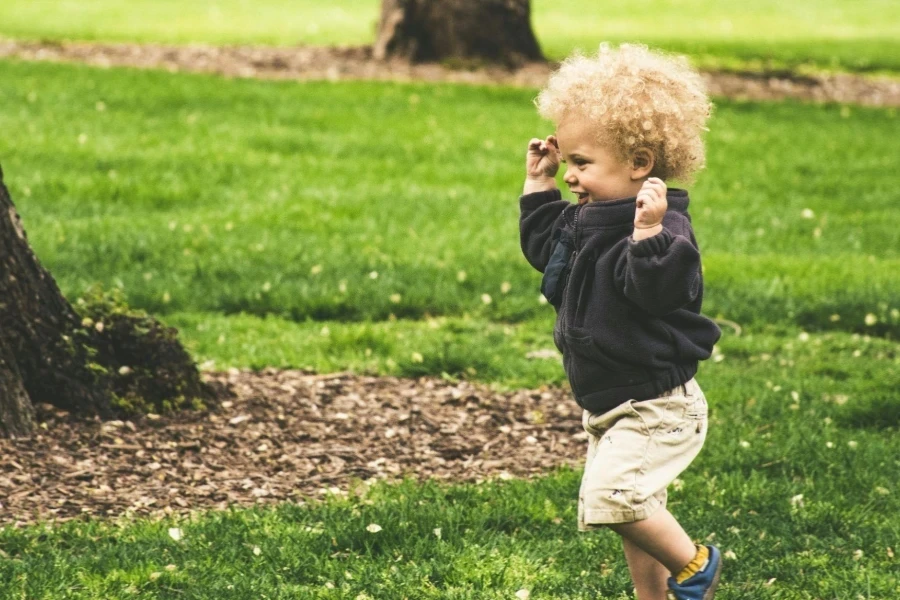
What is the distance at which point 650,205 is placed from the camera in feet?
10.6

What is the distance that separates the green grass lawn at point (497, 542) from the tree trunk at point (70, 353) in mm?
1076

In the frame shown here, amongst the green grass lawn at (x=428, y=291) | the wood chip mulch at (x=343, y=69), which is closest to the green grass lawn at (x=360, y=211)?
the green grass lawn at (x=428, y=291)

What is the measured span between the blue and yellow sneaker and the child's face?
1048 mm

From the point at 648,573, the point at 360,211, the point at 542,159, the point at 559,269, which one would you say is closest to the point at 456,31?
the point at 360,211

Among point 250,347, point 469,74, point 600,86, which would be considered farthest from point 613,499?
point 469,74

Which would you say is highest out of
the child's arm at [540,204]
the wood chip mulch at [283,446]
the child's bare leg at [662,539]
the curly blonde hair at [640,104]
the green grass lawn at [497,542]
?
the curly blonde hair at [640,104]

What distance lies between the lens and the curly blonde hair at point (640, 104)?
3.42m

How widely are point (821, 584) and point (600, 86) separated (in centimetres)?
189

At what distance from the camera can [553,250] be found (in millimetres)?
3713

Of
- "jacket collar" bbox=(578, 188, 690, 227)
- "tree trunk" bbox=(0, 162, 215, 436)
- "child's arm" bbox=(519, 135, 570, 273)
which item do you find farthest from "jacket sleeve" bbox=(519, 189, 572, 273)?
"tree trunk" bbox=(0, 162, 215, 436)

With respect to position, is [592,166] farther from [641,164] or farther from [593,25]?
Result: [593,25]

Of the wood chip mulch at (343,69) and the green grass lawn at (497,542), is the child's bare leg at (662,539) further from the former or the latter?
the wood chip mulch at (343,69)

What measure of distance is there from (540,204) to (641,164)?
39 centimetres

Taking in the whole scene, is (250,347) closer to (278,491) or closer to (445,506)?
(278,491)
